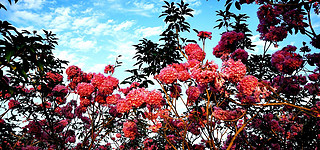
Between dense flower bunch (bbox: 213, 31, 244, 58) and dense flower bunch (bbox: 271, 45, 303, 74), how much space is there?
2.42 ft

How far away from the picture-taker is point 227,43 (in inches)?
136

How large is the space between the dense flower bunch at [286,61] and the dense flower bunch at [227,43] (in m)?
0.74

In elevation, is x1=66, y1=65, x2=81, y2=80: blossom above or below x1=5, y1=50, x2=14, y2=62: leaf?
above

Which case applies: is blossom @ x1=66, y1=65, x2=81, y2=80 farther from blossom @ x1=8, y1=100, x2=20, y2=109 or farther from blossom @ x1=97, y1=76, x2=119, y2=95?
blossom @ x1=8, y1=100, x2=20, y2=109

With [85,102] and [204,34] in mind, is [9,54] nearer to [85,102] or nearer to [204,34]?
[85,102]

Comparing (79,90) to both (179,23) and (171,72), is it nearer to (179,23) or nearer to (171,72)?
(171,72)

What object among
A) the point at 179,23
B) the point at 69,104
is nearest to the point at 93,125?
the point at 69,104

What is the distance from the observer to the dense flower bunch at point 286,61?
131 inches

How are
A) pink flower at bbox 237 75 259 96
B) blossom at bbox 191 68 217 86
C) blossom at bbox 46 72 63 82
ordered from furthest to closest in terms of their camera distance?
1. blossom at bbox 46 72 63 82
2. pink flower at bbox 237 75 259 96
3. blossom at bbox 191 68 217 86

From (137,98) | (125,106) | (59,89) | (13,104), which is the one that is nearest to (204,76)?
(137,98)

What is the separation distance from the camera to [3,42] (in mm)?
2170

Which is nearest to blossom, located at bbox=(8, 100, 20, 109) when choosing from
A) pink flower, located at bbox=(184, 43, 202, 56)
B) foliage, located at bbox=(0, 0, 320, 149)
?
foliage, located at bbox=(0, 0, 320, 149)

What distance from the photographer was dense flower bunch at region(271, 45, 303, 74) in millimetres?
3338

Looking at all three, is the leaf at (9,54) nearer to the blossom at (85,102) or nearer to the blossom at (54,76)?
the blossom at (85,102)
